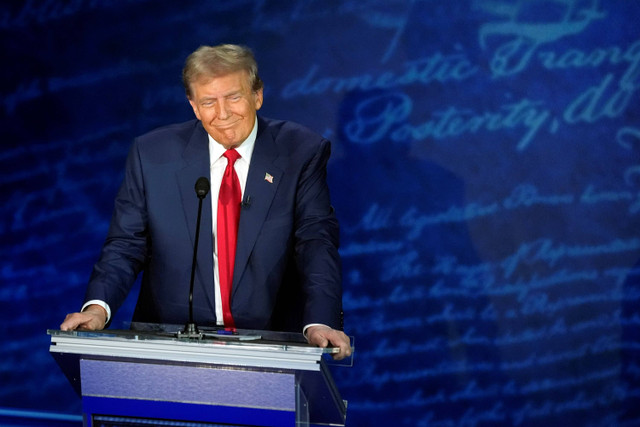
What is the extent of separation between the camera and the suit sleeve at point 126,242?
252cm

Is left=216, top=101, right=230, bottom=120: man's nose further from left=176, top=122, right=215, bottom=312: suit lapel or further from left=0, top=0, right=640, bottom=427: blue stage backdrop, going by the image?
left=0, top=0, right=640, bottom=427: blue stage backdrop

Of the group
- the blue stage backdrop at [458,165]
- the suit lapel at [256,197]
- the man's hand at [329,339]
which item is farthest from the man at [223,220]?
the blue stage backdrop at [458,165]

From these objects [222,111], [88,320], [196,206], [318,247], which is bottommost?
[88,320]

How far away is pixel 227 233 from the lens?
2.61m

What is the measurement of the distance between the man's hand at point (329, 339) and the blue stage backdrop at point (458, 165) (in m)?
1.88

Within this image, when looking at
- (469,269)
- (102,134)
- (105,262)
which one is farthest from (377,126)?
(105,262)

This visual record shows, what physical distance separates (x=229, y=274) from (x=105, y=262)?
1.21 ft

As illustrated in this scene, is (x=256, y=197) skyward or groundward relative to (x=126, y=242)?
skyward

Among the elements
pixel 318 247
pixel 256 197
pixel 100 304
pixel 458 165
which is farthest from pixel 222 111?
pixel 458 165

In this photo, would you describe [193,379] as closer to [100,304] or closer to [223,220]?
[100,304]

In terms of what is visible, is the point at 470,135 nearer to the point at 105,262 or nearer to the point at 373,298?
the point at 373,298

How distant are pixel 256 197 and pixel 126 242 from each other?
421mm

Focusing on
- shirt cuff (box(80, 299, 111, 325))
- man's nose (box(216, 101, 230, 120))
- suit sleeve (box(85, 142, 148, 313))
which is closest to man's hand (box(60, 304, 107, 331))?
shirt cuff (box(80, 299, 111, 325))

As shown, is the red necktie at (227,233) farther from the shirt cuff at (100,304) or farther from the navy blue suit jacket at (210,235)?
the shirt cuff at (100,304)
